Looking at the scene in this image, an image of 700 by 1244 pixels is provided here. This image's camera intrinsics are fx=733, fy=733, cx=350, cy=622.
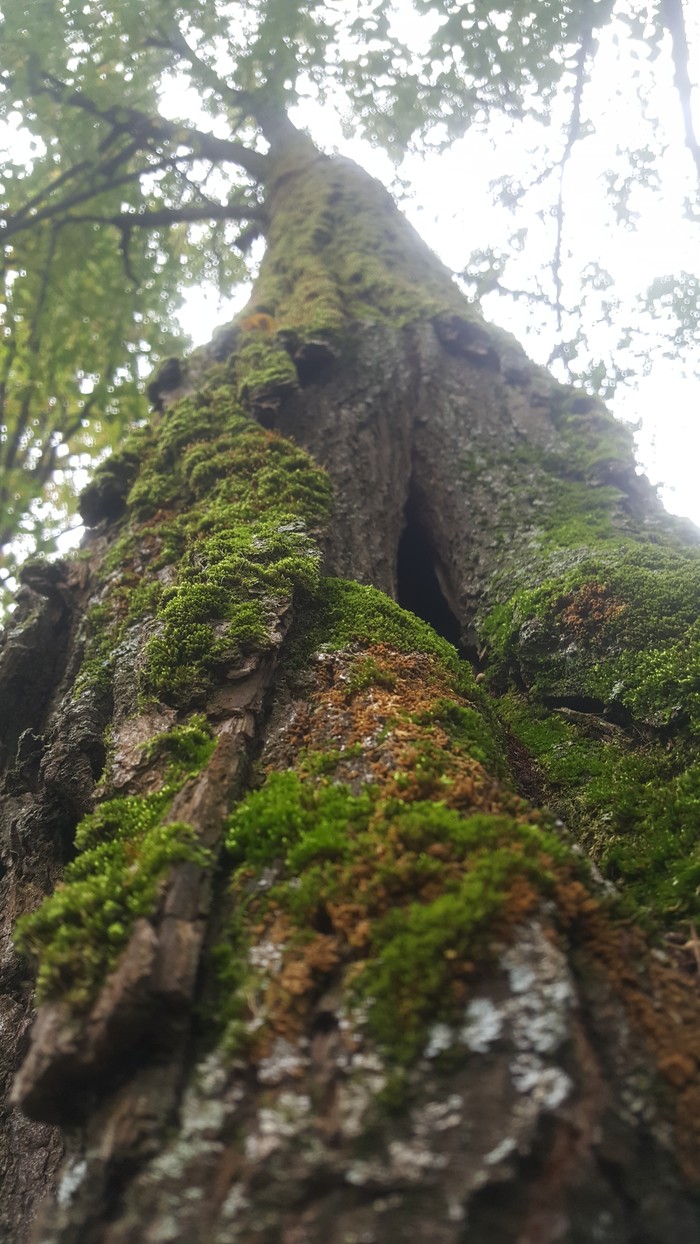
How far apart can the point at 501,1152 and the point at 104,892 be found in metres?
1.34

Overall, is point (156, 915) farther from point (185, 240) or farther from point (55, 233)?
point (185, 240)

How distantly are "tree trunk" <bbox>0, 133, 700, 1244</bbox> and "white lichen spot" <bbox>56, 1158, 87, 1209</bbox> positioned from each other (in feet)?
0.06

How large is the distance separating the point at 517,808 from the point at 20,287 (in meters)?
10.1

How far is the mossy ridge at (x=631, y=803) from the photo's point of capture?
2744 millimetres

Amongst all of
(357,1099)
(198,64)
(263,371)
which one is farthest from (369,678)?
(198,64)

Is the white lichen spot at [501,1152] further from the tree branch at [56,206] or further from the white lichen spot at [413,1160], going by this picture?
the tree branch at [56,206]

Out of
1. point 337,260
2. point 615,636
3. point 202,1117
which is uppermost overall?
point 337,260

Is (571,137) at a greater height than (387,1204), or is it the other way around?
(571,137)

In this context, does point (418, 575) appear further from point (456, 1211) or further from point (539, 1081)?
point (456, 1211)

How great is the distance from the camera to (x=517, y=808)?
2.62 metres

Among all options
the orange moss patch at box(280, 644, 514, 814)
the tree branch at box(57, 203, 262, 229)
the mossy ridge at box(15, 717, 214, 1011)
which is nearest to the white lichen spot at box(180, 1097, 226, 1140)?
the mossy ridge at box(15, 717, 214, 1011)

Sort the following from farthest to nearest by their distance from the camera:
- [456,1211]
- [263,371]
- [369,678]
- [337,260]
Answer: [337,260]
[263,371]
[369,678]
[456,1211]

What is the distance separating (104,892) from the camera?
2.29 metres

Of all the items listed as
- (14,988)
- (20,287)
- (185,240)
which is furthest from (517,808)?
(185,240)
